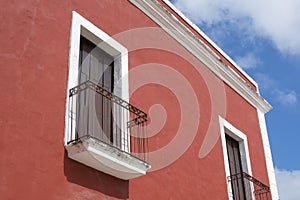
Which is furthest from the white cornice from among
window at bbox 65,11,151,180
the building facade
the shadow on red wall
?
the shadow on red wall

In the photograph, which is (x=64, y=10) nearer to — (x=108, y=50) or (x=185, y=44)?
(x=108, y=50)

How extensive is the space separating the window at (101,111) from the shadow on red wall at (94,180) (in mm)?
76

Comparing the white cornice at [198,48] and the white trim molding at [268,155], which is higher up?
the white cornice at [198,48]

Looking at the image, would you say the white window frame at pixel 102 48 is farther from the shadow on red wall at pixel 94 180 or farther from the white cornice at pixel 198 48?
the white cornice at pixel 198 48

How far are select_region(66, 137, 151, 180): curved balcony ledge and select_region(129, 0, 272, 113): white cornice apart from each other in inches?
132

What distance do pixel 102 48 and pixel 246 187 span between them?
4.34m

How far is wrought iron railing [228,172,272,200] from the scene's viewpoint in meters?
9.77

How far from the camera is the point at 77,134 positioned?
669 centimetres

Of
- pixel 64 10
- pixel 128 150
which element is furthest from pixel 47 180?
pixel 64 10

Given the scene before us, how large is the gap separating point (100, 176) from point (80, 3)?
9.00 ft

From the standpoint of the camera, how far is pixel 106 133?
7.33m

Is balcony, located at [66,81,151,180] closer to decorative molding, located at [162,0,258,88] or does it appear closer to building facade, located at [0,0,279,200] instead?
building facade, located at [0,0,279,200]

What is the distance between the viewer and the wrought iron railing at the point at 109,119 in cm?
695

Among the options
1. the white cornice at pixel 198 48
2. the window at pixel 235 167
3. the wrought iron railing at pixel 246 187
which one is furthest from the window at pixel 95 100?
the window at pixel 235 167
